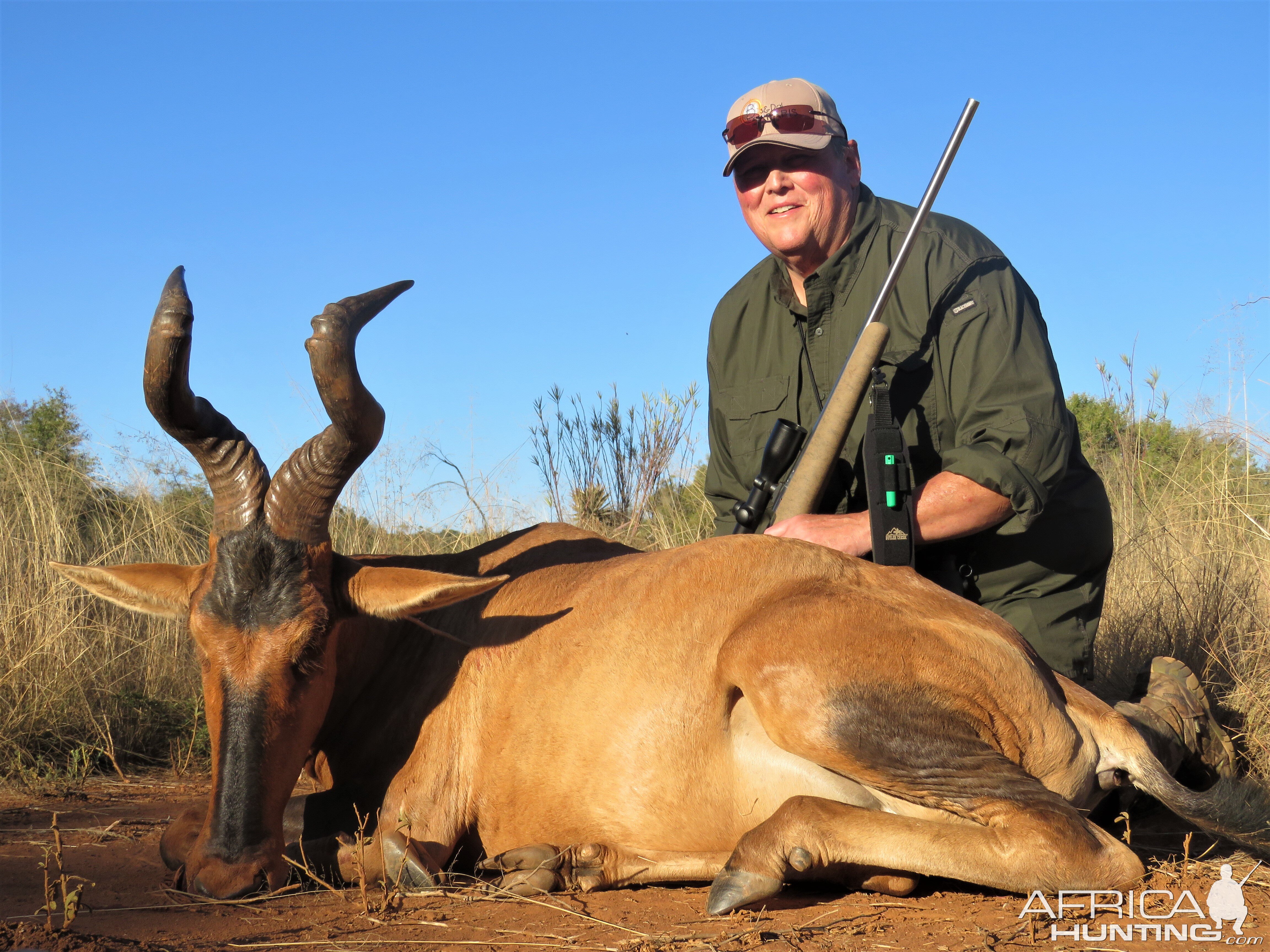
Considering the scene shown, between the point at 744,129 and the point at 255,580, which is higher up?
the point at 744,129

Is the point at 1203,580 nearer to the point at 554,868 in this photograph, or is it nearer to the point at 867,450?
the point at 867,450

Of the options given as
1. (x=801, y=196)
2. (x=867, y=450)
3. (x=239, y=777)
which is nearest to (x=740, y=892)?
(x=239, y=777)

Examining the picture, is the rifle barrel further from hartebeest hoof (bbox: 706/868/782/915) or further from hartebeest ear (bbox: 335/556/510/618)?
hartebeest hoof (bbox: 706/868/782/915)

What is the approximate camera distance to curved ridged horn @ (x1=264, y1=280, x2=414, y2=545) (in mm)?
3924

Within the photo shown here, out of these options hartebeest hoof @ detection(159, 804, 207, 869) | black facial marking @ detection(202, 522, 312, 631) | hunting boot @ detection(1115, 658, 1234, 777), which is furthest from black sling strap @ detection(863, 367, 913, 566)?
hartebeest hoof @ detection(159, 804, 207, 869)

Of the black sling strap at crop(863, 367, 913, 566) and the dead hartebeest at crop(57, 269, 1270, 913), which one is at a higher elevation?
the black sling strap at crop(863, 367, 913, 566)

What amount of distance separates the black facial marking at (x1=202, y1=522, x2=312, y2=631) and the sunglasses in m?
3.31

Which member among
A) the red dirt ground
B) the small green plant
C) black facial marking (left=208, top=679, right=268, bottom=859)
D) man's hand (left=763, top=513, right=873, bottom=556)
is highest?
man's hand (left=763, top=513, right=873, bottom=556)

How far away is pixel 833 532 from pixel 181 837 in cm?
294

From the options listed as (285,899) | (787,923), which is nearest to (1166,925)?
(787,923)

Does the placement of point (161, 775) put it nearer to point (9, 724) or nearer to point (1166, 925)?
point (9, 724)

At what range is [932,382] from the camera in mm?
5352

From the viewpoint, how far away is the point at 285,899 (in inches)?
148

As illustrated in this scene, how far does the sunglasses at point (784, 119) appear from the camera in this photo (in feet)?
18.6
